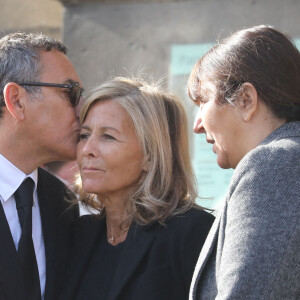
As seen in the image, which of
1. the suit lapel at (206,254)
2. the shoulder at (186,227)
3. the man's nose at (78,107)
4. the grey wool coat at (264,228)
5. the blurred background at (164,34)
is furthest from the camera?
the blurred background at (164,34)

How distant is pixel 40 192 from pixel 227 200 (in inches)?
55.0

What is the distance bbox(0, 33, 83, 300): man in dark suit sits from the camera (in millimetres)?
2986

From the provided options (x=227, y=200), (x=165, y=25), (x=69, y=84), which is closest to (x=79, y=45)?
(x=165, y=25)

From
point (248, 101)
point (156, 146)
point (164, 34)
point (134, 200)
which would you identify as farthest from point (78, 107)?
point (164, 34)

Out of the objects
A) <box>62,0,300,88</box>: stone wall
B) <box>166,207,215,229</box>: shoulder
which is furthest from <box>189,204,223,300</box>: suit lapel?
<box>62,0,300,88</box>: stone wall

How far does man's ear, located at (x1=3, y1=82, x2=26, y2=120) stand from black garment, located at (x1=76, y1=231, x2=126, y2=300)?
2.53 feet

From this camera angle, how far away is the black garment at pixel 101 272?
2.81 metres

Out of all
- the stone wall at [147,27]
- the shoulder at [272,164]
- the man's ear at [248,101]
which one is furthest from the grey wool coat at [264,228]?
the stone wall at [147,27]

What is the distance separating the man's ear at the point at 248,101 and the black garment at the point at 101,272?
39.0 inches

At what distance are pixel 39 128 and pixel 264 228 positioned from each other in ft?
5.36

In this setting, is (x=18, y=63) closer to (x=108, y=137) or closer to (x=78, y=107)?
(x=78, y=107)

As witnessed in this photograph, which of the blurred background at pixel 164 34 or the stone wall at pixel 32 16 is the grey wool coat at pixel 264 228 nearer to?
the blurred background at pixel 164 34

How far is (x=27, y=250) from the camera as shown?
9.03ft

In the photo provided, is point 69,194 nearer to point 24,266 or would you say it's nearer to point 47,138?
point 47,138
